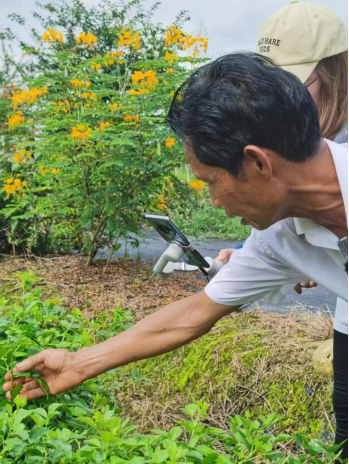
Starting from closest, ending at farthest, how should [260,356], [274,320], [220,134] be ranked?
[220,134], [260,356], [274,320]

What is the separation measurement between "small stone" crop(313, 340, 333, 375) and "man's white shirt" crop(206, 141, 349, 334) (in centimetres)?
A: 113

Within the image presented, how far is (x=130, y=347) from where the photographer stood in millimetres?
1591

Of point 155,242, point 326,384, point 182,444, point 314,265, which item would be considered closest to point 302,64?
point 314,265

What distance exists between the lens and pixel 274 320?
10.7 feet

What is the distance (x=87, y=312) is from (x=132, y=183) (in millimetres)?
1177

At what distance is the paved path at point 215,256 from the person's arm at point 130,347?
1.89 metres

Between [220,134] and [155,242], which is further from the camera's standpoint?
[155,242]

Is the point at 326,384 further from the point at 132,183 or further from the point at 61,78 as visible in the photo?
the point at 61,78

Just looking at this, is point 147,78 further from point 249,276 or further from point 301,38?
point 249,276

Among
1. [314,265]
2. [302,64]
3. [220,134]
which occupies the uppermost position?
[302,64]

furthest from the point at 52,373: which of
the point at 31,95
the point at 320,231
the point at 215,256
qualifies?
the point at 215,256

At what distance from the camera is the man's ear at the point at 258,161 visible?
112cm

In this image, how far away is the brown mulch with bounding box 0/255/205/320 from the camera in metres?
3.89

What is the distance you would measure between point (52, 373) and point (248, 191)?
760 millimetres
